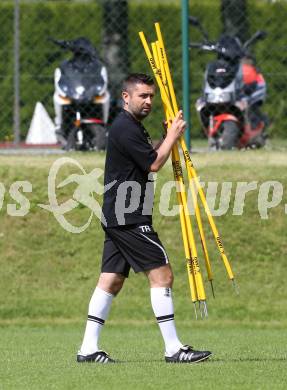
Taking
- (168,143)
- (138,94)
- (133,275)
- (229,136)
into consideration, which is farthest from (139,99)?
(229,136)

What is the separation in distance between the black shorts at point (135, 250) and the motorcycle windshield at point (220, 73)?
24.3ft

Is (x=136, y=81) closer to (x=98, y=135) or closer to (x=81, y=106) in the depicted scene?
(x=98, y=135)

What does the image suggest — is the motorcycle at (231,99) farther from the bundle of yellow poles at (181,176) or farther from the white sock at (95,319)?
the white sock at (95,319)

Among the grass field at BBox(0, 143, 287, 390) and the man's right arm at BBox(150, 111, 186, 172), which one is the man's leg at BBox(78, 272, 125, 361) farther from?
the grass field at BBox(0, 143, 287, 390)

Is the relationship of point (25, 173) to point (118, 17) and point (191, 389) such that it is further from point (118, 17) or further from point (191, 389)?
point (191, 389)

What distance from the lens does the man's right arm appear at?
343 inches

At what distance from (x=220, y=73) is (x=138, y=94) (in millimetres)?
7691

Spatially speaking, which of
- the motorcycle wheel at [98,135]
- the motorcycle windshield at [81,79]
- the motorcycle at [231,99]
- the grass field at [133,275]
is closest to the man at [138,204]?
the grass field at [133,275]

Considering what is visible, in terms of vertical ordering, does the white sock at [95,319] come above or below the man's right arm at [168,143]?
below

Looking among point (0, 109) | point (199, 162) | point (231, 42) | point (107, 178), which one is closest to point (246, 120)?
point (231, 42)

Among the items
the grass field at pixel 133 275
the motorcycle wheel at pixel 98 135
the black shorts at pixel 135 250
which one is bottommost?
the grass field at pixel 133 275

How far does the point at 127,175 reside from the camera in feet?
29.2

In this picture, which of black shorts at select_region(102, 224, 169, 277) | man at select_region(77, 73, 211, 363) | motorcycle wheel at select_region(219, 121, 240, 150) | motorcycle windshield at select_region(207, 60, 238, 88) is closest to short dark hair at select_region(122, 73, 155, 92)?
man at select_region(77, 73, 211, 363)

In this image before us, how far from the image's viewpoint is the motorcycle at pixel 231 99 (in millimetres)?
16062
